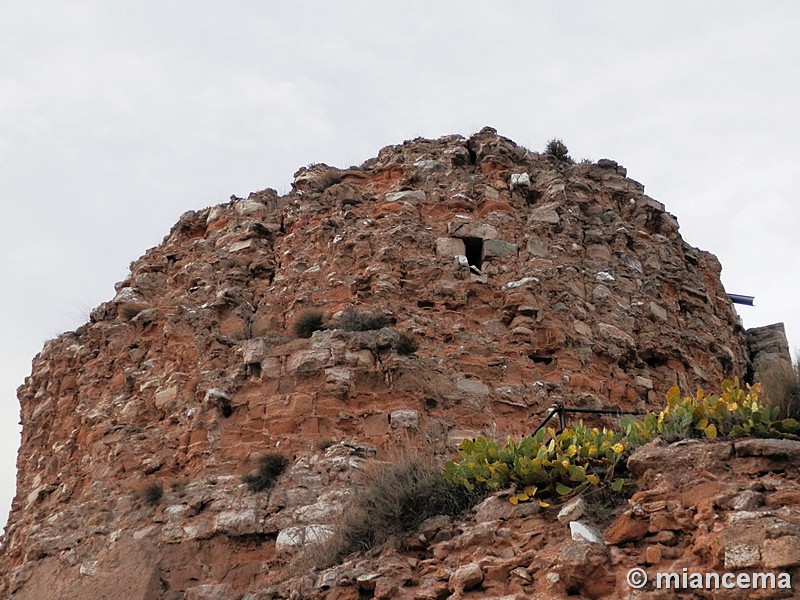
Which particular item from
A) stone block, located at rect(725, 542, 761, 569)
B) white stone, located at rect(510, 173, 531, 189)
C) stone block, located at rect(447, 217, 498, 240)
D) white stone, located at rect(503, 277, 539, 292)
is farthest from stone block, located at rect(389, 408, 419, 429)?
stone block, located at rect(725, 542, 761, 569)

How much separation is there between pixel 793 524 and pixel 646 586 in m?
0.92

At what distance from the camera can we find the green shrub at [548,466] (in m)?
6.36

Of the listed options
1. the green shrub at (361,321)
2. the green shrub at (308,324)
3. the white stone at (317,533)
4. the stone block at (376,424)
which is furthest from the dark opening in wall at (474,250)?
the white stone at (317,533)

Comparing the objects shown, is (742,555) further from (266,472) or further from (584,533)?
(266,472)

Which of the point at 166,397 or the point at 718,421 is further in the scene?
the point at 166,397

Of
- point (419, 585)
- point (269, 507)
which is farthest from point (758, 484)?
point (269, 507)

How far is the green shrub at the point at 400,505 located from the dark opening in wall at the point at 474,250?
14.0ft

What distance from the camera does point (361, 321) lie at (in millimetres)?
10109

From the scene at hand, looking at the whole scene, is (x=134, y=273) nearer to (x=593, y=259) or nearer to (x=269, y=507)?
(x=269, y=507)

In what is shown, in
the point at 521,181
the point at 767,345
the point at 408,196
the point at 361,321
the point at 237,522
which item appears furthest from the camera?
the point at 767,345

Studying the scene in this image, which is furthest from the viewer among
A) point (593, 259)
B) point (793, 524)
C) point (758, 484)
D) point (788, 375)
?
point (593, 259)

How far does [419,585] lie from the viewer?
20.4 ft

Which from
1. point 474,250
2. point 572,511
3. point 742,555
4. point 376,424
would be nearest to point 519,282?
point 474,250

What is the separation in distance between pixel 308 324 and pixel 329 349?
2.23 ft
